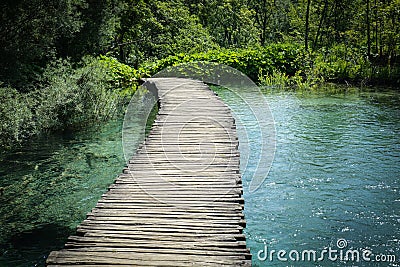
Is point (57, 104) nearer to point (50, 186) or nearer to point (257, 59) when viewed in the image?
point (50, 186)

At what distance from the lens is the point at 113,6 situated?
11.8 metres

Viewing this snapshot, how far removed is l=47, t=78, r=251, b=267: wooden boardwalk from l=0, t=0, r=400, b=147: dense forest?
9.80ft

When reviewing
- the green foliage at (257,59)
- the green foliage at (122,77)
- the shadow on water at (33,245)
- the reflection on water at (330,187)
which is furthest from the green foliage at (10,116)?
the green foliage at (257,59)

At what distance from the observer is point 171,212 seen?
3.69 m

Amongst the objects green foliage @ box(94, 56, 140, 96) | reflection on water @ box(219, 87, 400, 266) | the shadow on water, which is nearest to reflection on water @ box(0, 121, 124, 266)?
the shadow on water

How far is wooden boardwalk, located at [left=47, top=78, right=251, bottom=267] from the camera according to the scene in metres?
2.97

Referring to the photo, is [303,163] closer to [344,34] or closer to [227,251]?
[227,251]

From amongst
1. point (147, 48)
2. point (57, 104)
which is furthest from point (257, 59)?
point (57, 104)

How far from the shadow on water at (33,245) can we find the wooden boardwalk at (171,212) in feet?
2.56

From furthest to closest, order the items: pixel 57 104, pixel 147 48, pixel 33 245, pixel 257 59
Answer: pixel 147 48 < pixel 257 59 < pixel 57 104 < pixel 33 245

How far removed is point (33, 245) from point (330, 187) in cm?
350

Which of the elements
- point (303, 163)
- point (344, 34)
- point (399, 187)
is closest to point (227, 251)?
point (399, 187)

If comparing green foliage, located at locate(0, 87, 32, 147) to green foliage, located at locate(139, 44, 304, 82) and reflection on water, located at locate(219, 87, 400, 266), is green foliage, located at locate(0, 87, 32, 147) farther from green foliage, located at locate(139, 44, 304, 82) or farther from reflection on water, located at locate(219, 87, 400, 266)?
green foliage, located at locate(139, 44, 304, 82)

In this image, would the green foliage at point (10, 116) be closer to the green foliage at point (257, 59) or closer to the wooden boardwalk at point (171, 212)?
the wooden boardwalk at point (171, 212)
